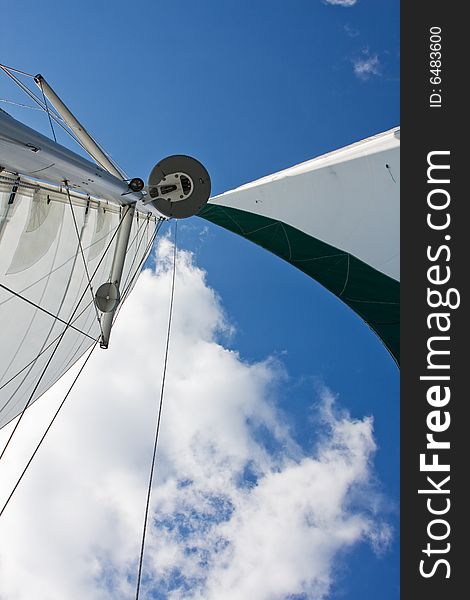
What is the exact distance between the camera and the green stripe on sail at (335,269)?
6.50 meters

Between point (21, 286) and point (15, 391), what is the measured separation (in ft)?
4.37

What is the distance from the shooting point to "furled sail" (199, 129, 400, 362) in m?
6.14

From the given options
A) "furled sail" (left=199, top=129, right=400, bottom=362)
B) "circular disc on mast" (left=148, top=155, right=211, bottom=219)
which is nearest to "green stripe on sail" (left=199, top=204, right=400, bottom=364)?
Answer: "furled sail" (left=199, top=129, right=400, bottom=362)

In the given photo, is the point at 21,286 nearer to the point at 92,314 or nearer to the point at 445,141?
the point at 92,314

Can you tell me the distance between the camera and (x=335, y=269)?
6.80 meters

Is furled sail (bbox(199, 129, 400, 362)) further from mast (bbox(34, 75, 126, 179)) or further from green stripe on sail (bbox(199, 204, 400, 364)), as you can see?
mast (bbox(34, 75, 126, 179))

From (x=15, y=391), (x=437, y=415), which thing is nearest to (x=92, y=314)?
(x=15, y=391)

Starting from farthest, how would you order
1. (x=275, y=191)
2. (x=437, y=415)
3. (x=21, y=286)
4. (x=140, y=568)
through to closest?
1. (x=275, y=191)
2. (x=21, y=286)
3. (x=437, y=415)
4. (x=140, y=568)

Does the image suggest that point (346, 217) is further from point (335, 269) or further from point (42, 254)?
point (42, 254)

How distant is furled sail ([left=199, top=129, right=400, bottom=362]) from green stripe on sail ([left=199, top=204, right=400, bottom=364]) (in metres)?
0.01

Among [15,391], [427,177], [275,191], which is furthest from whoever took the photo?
[275,191]

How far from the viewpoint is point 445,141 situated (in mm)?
3834

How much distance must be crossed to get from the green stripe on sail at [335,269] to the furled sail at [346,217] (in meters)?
0.01

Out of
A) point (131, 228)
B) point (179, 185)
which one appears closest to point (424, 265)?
point (179, 185)
